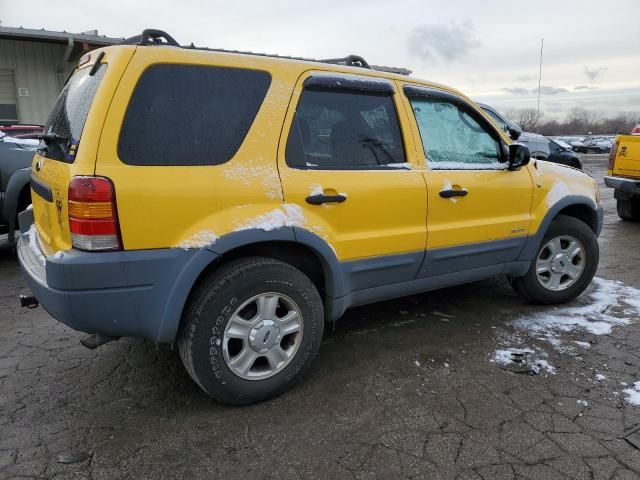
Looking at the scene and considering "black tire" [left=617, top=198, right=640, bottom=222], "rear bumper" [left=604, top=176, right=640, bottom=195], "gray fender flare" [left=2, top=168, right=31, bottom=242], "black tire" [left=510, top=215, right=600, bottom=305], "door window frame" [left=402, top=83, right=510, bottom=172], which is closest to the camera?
"door window frame" [left=402, top=83, right=510, bottom=172]

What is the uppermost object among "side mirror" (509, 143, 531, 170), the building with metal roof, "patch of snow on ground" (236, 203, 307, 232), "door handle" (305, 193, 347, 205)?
the building with metal roof

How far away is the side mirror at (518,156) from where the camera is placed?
3756 millimetres

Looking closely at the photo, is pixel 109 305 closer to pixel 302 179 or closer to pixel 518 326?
pixel 302 179

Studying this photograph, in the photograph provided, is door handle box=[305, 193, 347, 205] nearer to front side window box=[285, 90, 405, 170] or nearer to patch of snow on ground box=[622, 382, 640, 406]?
front side window box=[285, 90, 405, 170]

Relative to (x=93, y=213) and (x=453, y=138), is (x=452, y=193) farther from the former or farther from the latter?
(x=93, y=213)

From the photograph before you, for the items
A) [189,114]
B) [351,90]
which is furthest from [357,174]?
[189,114]

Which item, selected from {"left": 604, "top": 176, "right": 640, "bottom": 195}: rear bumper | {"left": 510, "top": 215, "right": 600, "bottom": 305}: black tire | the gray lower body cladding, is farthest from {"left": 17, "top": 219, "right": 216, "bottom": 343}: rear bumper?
{"left": 604, "top": 176, "right": 640, "bottom": 195}: rear bumper

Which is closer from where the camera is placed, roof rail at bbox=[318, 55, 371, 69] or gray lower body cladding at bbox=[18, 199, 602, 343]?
gray lower body cladding at bbox=[18, 199, 602, 343]

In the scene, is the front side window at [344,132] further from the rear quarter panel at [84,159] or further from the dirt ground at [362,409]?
the dirt ground at [362,409]

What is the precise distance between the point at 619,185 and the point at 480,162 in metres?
5.44

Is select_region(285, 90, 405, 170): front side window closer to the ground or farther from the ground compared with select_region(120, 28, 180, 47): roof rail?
closer to the ground

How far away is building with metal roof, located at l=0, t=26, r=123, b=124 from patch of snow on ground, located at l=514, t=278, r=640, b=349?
10.5 meters

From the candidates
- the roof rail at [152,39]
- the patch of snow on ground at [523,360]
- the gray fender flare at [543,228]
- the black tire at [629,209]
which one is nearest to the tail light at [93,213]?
the roof rail at [152,39]

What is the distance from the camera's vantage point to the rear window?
8.07 feet
